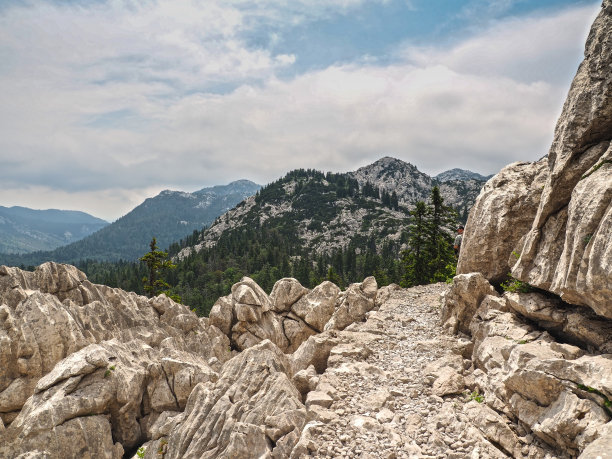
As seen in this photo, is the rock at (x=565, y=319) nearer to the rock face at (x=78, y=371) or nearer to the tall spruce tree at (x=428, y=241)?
the rock face at (x=78, y=371)

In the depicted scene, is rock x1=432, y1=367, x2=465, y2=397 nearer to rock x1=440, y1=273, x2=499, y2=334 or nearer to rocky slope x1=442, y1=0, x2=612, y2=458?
rocky slope x1=442, y1=0, x2=612, y2=458

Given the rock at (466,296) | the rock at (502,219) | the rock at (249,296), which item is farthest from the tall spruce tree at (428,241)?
the rock at (466,296)

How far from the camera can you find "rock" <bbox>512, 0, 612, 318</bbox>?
12156 mm

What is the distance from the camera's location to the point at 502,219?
2247cm

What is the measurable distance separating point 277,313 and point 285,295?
227cm

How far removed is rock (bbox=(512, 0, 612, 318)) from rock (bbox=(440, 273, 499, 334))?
360 centimetres

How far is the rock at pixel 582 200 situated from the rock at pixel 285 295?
26.6 m

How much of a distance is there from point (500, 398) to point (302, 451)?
8.25m

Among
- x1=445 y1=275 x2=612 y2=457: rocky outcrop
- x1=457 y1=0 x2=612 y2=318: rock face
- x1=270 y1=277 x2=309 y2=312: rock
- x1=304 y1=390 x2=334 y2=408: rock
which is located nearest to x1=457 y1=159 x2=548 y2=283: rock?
x1=457 y1=0 x2=612 y2=318: rock face

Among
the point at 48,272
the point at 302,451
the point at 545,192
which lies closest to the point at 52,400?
the point at 302,451

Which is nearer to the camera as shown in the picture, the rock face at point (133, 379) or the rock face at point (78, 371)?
the rock face at point (133, 379)

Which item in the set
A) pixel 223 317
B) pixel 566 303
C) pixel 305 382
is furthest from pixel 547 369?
pixel 223 317

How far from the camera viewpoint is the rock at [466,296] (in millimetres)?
21172

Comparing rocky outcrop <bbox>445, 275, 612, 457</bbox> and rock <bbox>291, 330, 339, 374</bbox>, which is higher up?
rocky outcrop <bbox>445, 275, 612, 457</bbox>
